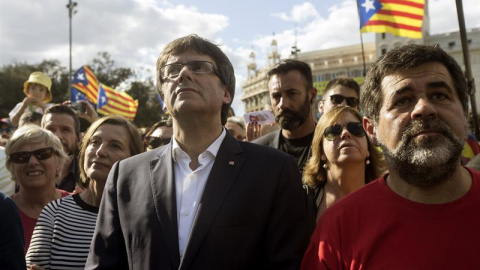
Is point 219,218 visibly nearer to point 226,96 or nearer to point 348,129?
point 226,96

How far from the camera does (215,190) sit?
230 centimetres

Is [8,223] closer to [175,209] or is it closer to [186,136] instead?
[175,209]

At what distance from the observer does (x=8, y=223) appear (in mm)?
2305

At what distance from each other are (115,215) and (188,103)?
70 centimetres

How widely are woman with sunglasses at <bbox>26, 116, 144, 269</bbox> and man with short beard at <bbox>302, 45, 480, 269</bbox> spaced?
155 centimetres

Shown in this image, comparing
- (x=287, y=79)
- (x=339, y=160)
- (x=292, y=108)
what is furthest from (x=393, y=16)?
(x=339, y=160)

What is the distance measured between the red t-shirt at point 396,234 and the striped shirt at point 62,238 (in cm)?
151

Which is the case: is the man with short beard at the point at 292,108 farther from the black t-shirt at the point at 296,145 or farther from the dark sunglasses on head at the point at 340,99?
the dark sunglasses on head at the point at 340,99

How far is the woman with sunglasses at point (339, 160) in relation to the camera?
11.3 ft

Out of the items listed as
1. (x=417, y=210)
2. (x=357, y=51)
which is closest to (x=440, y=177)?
(x=417, y=210)

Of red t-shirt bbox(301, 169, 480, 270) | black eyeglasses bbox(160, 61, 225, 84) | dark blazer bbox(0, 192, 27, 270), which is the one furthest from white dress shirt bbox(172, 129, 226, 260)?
dark blazer bbox(0, 192, 27, 270)

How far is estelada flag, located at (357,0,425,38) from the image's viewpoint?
7820 millimetres

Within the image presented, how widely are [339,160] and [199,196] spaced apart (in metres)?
1.45

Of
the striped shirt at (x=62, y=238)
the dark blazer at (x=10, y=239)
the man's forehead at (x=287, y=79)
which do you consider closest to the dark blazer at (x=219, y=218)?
the dark blazer at (x=10, y=239)
